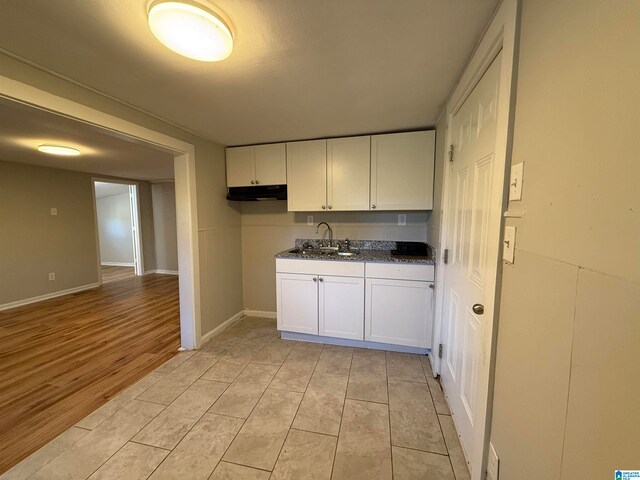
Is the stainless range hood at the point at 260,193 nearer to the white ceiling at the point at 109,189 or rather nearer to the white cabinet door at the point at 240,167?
the white cabinet door at the point at 240,167

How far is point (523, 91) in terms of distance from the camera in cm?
83

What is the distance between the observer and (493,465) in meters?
1.00

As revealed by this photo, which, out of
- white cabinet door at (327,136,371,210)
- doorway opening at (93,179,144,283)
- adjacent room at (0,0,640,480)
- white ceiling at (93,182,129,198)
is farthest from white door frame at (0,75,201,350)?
white ceiling at (93,182,129,198)

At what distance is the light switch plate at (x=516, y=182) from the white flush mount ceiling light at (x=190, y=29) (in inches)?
50.2

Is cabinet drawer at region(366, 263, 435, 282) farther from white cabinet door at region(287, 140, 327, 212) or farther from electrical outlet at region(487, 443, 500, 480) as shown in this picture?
electrical outlet at region(487, 443, 500, 480)

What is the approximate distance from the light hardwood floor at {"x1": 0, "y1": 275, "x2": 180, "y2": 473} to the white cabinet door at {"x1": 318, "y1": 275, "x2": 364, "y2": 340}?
1.62 m

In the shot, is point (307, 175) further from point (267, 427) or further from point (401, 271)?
point (267, 427)

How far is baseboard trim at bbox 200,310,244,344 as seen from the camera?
2652 millimetres

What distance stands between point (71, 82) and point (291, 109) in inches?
54.2

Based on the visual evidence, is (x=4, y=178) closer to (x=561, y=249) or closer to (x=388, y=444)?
(x=388, y=444)

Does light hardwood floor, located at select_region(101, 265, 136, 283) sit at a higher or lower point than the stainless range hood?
lower

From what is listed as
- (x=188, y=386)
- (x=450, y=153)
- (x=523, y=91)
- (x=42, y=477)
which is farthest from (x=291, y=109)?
(x=42, y=477)

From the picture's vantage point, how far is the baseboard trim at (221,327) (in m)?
2.65

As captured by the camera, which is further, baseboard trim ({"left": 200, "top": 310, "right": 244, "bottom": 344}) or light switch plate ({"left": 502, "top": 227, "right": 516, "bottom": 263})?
baseboard trim ({"left": 200, "top": 310, "right": 244, "bottom": 344})
